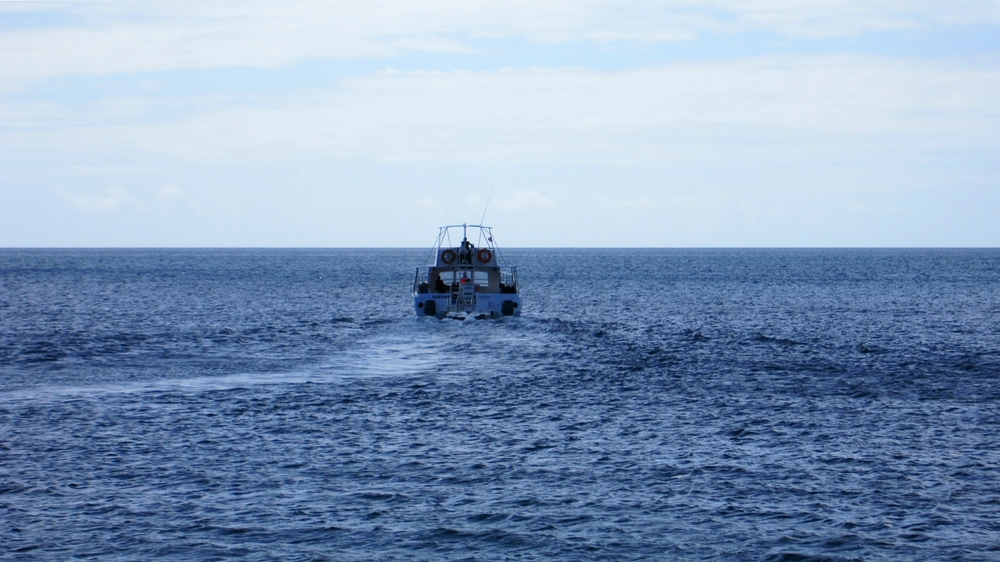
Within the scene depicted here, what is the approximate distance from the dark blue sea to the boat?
14.6 feet

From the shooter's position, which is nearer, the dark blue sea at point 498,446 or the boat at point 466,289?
the dark blue sea at point 498,446

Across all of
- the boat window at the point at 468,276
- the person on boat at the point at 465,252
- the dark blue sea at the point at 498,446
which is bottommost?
the dark blue sea at the point at 498,446

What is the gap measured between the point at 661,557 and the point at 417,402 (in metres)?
15.2

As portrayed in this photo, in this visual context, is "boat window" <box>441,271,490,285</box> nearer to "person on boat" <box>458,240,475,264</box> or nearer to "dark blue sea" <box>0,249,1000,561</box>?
"person on boat" <box>458,240,475,264</box>

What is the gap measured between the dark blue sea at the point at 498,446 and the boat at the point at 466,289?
176 inches

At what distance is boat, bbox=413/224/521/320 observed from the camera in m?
56.9

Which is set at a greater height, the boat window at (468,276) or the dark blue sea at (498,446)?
the boat window at (468,276)

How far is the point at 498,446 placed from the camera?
25.0 metres

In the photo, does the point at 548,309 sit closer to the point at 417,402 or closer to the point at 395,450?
the point at 417,402

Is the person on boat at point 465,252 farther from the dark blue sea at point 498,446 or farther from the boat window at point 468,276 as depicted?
the dark blue sea at point 498,446

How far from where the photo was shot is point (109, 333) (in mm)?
52844

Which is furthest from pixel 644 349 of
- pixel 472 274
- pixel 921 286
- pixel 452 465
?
pixel 921 286

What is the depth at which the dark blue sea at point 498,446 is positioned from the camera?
59.2 ft

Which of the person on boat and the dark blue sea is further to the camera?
the person on boat
